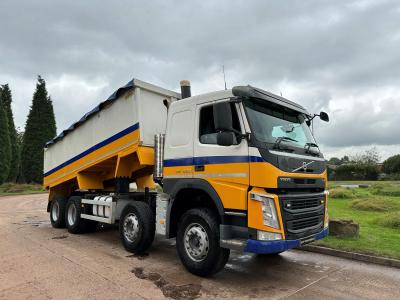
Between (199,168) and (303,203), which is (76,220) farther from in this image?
(303,203)

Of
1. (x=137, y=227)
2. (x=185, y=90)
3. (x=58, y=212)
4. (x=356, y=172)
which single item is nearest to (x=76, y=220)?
(x=58, y=212)

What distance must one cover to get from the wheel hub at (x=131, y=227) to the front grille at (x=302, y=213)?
3185 millimetres

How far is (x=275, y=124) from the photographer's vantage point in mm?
5492

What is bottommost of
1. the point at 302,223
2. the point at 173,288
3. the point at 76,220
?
the point at 173,288

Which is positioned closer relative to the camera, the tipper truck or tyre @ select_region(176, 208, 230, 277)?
the tipper truck

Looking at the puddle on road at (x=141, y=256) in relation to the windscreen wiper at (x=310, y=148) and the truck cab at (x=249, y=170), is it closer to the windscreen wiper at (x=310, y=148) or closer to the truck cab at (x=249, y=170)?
the truck cab at (x=249, y=170)

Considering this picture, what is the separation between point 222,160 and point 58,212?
7.01 metres

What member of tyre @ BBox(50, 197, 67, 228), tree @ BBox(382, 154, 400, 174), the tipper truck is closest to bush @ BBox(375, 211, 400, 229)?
the tipper truck

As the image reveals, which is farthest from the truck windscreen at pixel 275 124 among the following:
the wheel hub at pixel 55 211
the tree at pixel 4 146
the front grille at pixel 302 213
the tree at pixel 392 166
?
the tree at pixel 392 166

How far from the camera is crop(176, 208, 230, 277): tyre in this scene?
17.0 ft

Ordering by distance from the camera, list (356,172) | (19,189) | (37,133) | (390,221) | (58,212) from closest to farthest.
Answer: (390,221)
(58,212)
(19,189)
(37,133)
(356,172)

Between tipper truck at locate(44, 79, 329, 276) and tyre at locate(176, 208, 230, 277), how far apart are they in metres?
0.02

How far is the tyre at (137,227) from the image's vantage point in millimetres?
6637

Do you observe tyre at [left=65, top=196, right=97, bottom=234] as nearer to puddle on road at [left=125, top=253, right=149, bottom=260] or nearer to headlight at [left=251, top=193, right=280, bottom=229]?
puddle on road at [left=125, top=253, right=149, bottom=260]
